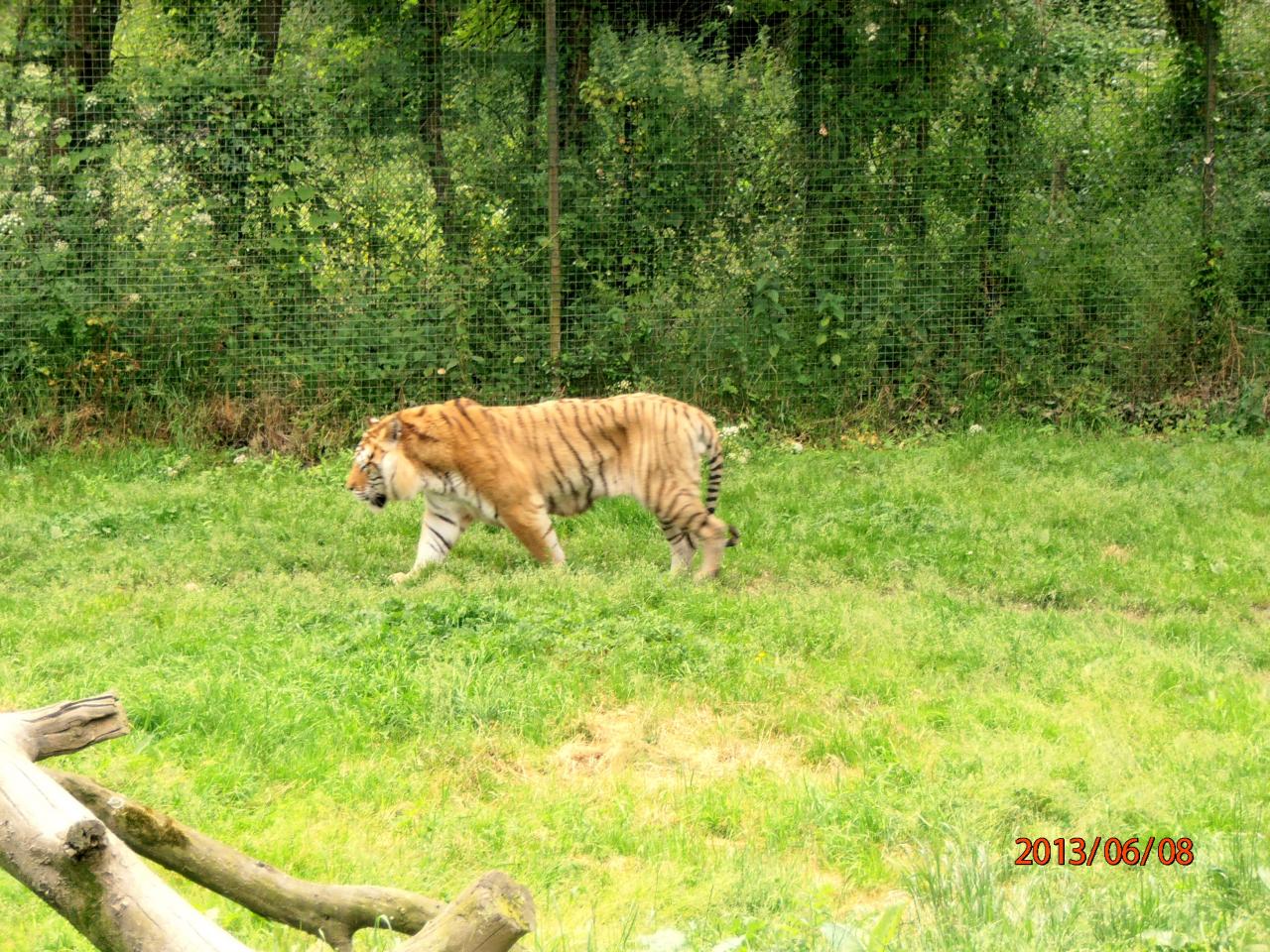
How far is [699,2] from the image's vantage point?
1071cm

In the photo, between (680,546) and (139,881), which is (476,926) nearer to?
(139,881)

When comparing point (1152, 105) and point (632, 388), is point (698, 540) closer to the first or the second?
point (632, 388)

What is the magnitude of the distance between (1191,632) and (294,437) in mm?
6417

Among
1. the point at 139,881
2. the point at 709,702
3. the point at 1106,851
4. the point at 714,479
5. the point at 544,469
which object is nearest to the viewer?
the point at 139,881

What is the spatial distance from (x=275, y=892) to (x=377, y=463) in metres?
4.78

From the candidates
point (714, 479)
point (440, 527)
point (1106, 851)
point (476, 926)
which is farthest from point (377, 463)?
point (476, 926)

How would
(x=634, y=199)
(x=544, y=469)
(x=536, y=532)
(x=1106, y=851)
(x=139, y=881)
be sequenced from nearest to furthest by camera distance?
(x=139, y=881) → (x=1106, y=851) → (x=536, y=532) → (x=544, y=469) → (x=634, y=199)

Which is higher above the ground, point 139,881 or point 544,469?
point 139,881

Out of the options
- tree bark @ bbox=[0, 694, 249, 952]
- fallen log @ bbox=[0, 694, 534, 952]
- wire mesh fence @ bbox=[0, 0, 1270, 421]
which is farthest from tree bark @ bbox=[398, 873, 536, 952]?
wire mesh fence @ bbox=[0, 0, 1270, 421]

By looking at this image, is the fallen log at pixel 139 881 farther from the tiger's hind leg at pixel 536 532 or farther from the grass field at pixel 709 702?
the tiger's hind leg at pixel 536 532

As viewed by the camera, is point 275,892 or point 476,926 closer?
point 476,926

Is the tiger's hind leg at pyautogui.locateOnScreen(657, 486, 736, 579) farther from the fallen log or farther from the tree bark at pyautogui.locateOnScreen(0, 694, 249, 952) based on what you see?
the tree bark at pyautogui.locateOnScreen(0, 694, 249, 952)

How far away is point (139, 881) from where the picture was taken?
7.45 feet

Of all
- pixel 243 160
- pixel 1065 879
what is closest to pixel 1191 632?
pixel 1065 879
